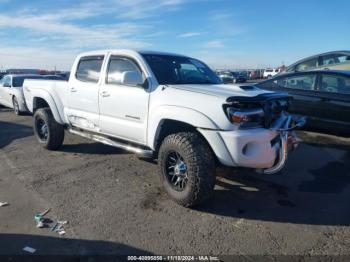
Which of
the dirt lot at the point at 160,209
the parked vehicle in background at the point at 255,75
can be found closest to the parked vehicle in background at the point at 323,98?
the dirt lot at the point at 160,209

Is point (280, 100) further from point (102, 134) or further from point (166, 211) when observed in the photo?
point (102, 134)

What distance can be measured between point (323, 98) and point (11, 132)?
7.55m

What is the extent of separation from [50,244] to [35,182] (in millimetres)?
A: 1949

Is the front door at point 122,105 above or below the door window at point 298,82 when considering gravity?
below

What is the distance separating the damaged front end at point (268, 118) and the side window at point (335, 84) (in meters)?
3.35

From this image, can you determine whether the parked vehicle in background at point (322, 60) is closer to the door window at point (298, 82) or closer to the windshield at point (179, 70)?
the door window at point (298, 82)

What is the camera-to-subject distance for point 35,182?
5.12 meters

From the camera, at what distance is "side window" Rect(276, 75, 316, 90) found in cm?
768

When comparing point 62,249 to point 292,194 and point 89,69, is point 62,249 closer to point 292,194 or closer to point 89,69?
point 292,194

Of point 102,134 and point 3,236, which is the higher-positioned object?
point 102,134

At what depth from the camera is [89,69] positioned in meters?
5.96

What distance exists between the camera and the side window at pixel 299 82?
7680 millimetres

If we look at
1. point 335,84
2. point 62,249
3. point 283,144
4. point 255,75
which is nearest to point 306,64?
point 335,84

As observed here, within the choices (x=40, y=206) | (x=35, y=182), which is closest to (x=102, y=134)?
(x=35, y=182)
